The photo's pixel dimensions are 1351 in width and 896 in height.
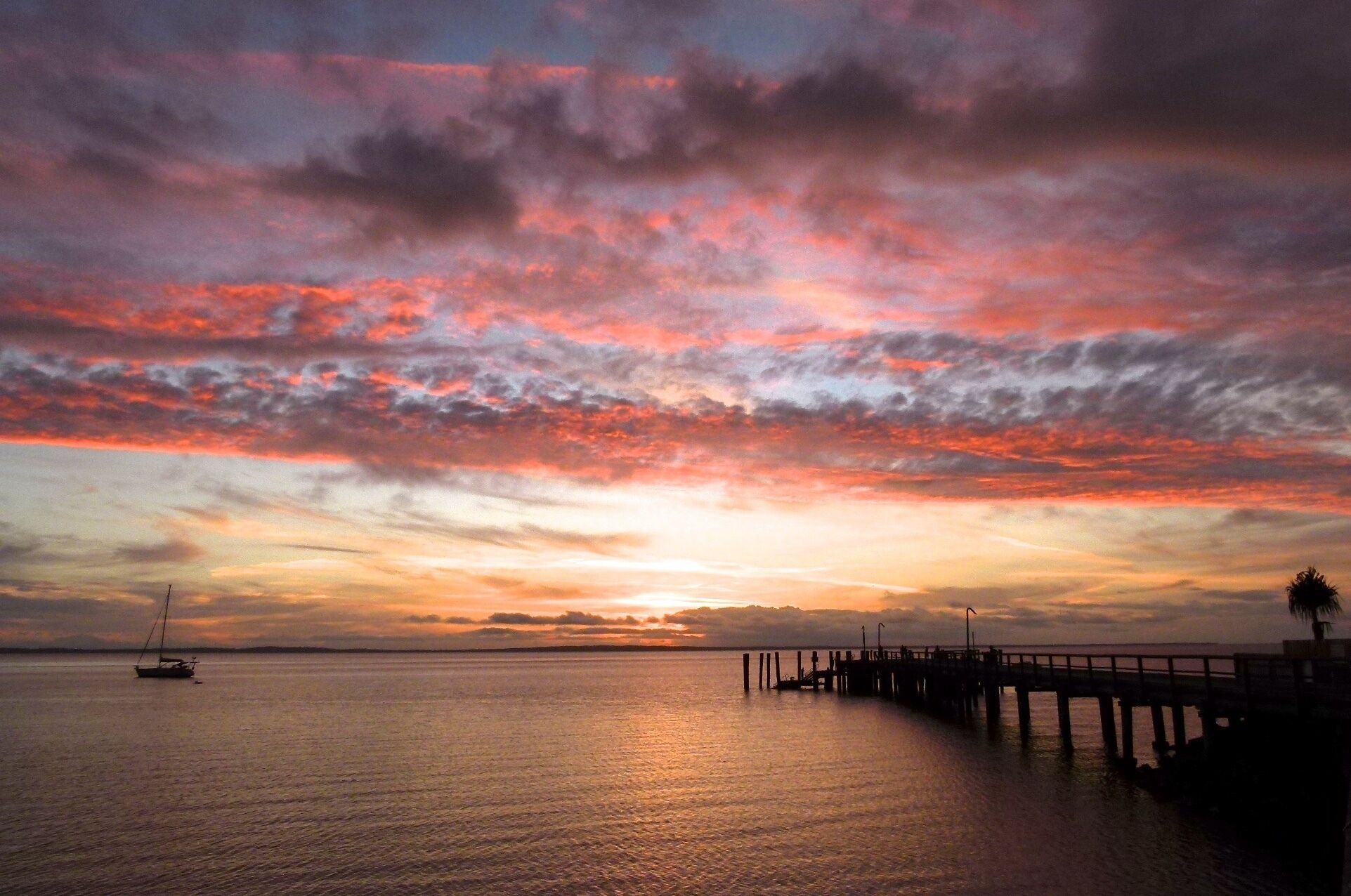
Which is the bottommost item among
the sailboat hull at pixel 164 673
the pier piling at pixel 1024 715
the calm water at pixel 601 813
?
the sailboat hull at pixel 164 673

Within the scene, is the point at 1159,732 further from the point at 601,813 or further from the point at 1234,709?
the point at 601,813

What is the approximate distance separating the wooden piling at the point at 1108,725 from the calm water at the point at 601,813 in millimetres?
1124

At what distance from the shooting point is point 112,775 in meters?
38.6

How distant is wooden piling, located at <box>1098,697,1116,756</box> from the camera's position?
124ft

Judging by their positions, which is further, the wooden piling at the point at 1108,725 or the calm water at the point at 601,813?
the wooden piling at the point at 1108,725

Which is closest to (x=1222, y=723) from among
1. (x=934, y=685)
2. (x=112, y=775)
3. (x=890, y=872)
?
(x=934, y=685)

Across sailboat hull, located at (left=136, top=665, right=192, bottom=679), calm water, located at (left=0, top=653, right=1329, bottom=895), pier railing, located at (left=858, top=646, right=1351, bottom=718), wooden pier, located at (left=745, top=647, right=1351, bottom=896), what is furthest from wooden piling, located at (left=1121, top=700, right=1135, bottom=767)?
sailboat hull, located at (left=136, top=665, right=192, bottom=679)

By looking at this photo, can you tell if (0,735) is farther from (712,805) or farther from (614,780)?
(712,805)

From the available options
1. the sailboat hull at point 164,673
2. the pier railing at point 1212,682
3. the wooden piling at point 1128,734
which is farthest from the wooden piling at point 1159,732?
the sailboat hull at point 164,673

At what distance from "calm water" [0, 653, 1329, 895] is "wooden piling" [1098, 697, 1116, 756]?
1.12 metres

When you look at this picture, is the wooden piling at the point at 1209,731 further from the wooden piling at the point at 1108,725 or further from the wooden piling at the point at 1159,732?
the wooden piling at the point at 1108,725

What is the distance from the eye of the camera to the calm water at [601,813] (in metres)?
22.0

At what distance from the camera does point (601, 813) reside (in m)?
30.1

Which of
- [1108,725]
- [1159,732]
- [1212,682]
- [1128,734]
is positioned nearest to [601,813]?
[1212,682]
